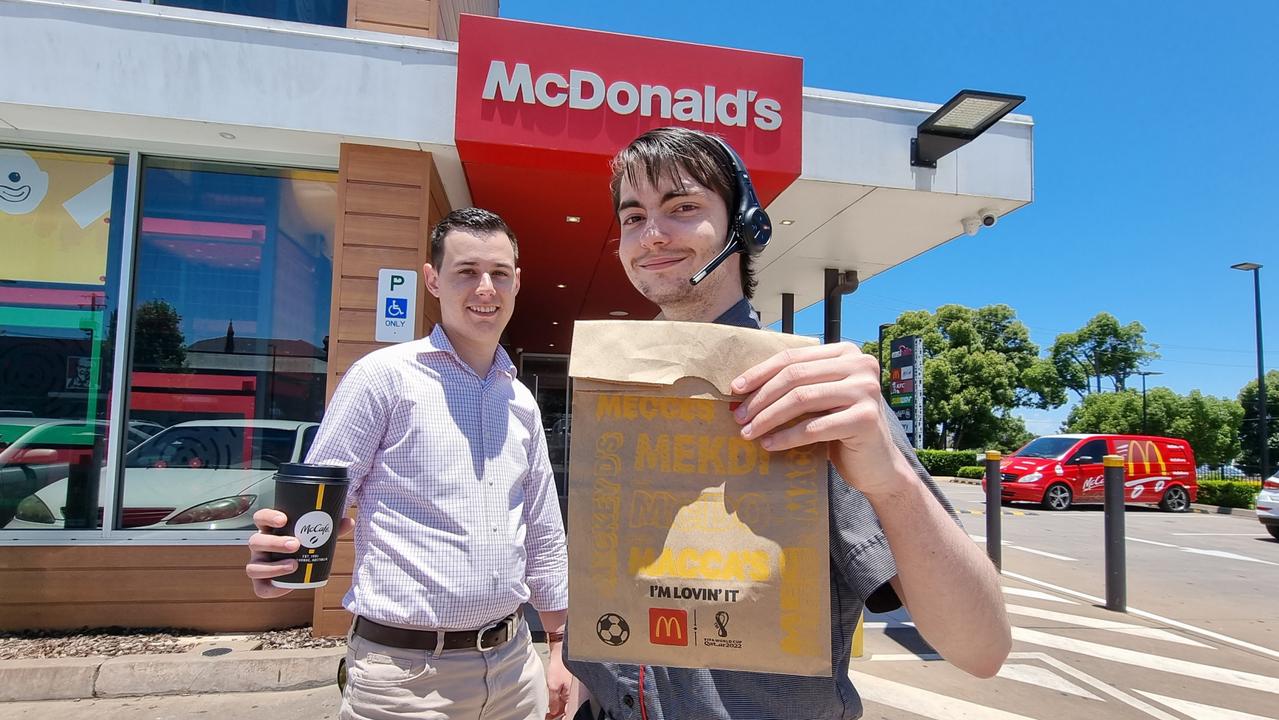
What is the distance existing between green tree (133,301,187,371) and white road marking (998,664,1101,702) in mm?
6523

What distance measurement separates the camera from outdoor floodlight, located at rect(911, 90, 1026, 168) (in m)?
4.71

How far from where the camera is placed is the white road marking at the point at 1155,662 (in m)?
4.62

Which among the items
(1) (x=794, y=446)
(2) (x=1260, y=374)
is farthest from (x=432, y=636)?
(2) (x=1260, y=374)

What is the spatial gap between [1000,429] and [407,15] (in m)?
39.4

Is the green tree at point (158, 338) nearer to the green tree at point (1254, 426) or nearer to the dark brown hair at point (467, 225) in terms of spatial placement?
the dark brown hair at point (467, 225)

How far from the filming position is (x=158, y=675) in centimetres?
401

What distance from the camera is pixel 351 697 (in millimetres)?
1910

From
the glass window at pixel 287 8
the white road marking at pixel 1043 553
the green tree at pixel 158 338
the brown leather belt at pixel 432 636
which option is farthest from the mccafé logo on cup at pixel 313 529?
the white road marking at pixel 1043 553

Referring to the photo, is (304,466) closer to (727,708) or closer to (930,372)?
(727,708)

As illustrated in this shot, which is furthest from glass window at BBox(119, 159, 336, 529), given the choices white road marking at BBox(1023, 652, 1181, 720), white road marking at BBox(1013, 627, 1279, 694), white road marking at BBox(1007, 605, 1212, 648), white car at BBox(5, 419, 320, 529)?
white road marking at BBox(1007, 605, 1212, 648)

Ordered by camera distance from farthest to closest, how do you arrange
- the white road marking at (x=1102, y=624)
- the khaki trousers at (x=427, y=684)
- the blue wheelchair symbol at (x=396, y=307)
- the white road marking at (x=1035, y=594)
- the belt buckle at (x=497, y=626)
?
the white road marking at (x=1035, y=594)
the white road marking at (x=1102, y=624)
the blue wheelchair symbol at (x=396, y=307)
the belt buckle at (x=497, y=626)
the khaki trousers at (x=427, y=684)

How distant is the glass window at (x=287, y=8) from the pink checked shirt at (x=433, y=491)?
4.43 meters

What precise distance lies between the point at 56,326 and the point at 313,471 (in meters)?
4.90

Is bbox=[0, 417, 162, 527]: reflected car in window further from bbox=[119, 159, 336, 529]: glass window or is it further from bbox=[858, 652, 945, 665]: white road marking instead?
bbox=[858, 652, 945, 665]: white road marking
